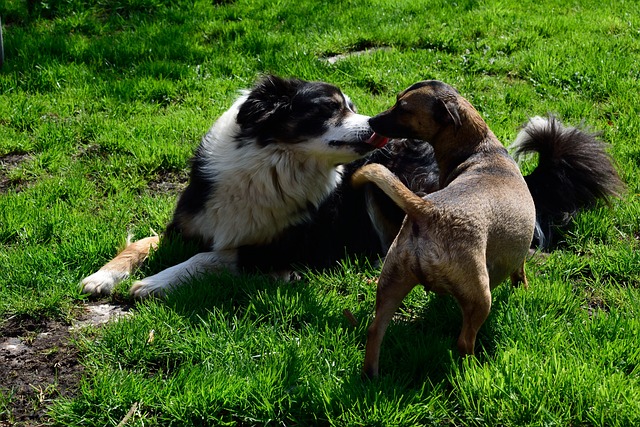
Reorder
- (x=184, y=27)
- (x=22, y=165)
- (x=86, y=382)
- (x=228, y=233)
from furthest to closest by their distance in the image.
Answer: (x=184, y=27), (x=22, y=165), (x=228, y=233), (x=86, y=382)

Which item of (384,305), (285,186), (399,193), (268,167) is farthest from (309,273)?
(399,193)

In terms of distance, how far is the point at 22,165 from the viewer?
5.04 metres

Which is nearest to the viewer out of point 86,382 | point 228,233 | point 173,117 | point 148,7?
point 86,382

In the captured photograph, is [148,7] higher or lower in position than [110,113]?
higher

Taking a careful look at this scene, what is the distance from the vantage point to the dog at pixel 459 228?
2.80m

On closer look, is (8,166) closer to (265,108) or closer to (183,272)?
(183,272)

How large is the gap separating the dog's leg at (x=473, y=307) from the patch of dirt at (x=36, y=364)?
1.69m

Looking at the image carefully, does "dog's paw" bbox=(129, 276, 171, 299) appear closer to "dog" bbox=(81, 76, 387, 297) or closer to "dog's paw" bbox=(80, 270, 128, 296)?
"dog's paw" bbox=(80, 270, 128, 296)

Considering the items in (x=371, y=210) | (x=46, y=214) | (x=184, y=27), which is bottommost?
(x=371, y=210)

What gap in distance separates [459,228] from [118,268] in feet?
6.65

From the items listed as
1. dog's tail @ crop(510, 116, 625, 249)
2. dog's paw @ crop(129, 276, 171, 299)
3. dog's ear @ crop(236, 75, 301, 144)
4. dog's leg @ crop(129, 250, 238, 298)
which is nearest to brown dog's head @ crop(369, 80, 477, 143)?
dog's ear @ crop(236, 75, 301, 144)

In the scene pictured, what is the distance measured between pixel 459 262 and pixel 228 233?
5.62 feet

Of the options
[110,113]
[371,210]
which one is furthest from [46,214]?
[371,210]

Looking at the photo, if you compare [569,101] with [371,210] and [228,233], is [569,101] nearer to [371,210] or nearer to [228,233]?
[371,210]
